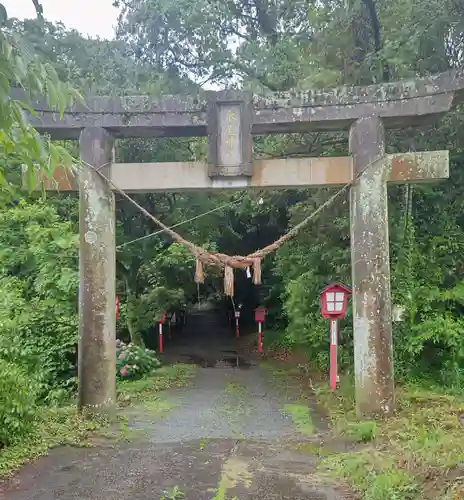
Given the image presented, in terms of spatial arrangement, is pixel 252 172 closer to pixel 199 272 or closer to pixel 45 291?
pixel 199 272

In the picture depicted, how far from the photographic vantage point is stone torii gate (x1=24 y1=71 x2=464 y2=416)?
735cm

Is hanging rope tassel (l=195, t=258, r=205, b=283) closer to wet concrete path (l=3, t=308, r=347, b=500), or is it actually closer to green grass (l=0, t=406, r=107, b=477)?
wet concrete path (l=3, t=308, r=347, b=500)

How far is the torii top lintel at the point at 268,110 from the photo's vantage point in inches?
291

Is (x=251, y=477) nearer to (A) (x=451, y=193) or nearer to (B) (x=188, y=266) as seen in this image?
(A) (x=451, y=193)

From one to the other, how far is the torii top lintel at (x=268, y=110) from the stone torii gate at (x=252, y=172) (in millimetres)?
15

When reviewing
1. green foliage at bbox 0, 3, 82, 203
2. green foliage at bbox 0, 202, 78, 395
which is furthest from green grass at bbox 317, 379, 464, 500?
green foliage at bbox 0, 202, 78, 395

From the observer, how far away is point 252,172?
7.52 m

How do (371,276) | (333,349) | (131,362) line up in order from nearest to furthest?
1. (371,276)
2. (333,349)
3. (131,362)

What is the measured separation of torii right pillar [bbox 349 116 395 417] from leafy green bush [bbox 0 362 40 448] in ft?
14.8

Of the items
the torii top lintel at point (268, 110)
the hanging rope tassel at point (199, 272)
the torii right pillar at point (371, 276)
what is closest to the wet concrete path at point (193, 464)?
the torii right pillar at point (371, 276)

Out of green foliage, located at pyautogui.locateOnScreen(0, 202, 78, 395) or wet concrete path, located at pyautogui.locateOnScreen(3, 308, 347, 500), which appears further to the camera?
green foliage, located at pyautogui.locateOnScreen(0, 202, 78, 395)

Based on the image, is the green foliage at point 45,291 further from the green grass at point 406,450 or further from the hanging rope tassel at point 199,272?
the green grass at point 406,450

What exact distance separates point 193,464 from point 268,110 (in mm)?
4925

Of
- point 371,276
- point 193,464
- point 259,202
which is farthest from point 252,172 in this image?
point 259,202
